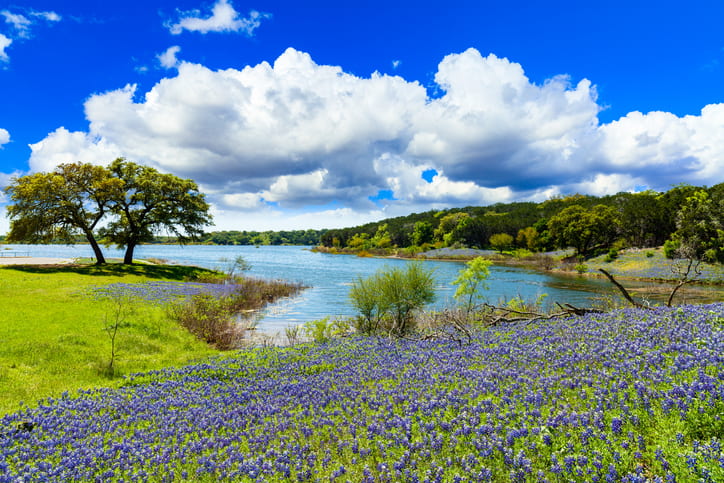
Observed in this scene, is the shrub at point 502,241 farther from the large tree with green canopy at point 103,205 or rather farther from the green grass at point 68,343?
the green grass at point 68,343

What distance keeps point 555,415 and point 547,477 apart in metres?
1.18

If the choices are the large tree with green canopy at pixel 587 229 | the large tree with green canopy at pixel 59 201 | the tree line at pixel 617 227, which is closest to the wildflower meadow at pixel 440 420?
the tree line at pixel 617 227

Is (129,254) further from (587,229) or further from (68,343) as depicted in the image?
(587,229)

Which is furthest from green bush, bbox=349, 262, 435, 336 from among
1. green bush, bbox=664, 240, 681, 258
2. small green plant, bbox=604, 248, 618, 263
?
small green plant, bbox=604, 248, 618, 263

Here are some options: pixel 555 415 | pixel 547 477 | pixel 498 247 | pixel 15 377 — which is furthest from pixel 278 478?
pixel 498 247

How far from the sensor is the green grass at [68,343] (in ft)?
34.8

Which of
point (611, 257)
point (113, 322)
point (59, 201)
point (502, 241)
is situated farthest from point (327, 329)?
point (502, 241)

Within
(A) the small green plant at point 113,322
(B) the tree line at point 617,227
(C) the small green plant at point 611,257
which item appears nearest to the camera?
(A) the small green plant at point 113,322

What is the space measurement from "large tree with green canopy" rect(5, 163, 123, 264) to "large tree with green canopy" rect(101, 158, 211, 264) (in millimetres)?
1787

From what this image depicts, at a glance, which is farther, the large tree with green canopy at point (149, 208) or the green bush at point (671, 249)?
the green bush at point (671, 249)

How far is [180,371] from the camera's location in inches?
429

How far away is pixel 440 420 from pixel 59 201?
5010cm

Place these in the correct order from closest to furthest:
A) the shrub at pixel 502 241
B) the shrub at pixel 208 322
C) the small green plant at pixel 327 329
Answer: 1. the small green plant at pixel 327 329
2. the shrub at pixel 208 322
3. the shrub at pixel 502 241

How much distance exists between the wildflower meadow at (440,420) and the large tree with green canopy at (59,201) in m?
42.3
